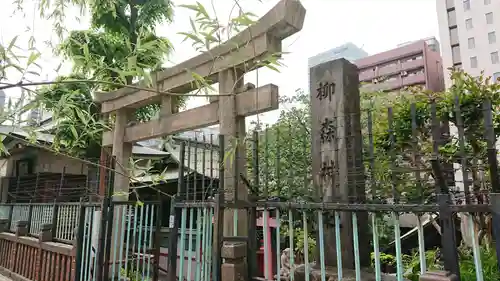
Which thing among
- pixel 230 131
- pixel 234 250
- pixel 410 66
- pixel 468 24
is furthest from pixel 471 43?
pixel 234 250

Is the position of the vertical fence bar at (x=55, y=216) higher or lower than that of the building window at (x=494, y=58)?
lower

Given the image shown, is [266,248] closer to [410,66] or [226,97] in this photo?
[226,97]

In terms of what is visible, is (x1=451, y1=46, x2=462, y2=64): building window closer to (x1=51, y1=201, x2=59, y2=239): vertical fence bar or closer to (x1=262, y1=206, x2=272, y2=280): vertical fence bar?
(x1=51, y1=201, x2=59, y2=239): vertical fence bar

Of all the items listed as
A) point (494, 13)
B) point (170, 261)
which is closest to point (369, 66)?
point (494, 13)

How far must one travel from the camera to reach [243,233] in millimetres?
4258

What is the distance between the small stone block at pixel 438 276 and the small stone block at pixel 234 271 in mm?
1612

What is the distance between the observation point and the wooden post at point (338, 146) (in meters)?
2.98

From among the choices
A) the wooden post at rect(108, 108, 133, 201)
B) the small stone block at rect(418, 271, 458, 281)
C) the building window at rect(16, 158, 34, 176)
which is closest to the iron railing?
the wooden post at rect(108, 108, 133, 201)

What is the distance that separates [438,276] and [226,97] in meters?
3.43

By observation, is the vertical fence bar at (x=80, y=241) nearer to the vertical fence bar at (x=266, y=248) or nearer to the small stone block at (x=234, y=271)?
the small stone block at (x=234, y=271)

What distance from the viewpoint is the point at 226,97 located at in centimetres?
480

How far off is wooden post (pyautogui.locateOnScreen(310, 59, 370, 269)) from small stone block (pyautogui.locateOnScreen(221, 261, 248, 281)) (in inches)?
30.6

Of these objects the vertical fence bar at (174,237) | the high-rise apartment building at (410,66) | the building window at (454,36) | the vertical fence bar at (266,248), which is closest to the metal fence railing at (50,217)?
the vertical fence bar at (174,237)

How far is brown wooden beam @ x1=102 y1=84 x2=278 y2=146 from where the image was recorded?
4449mm
